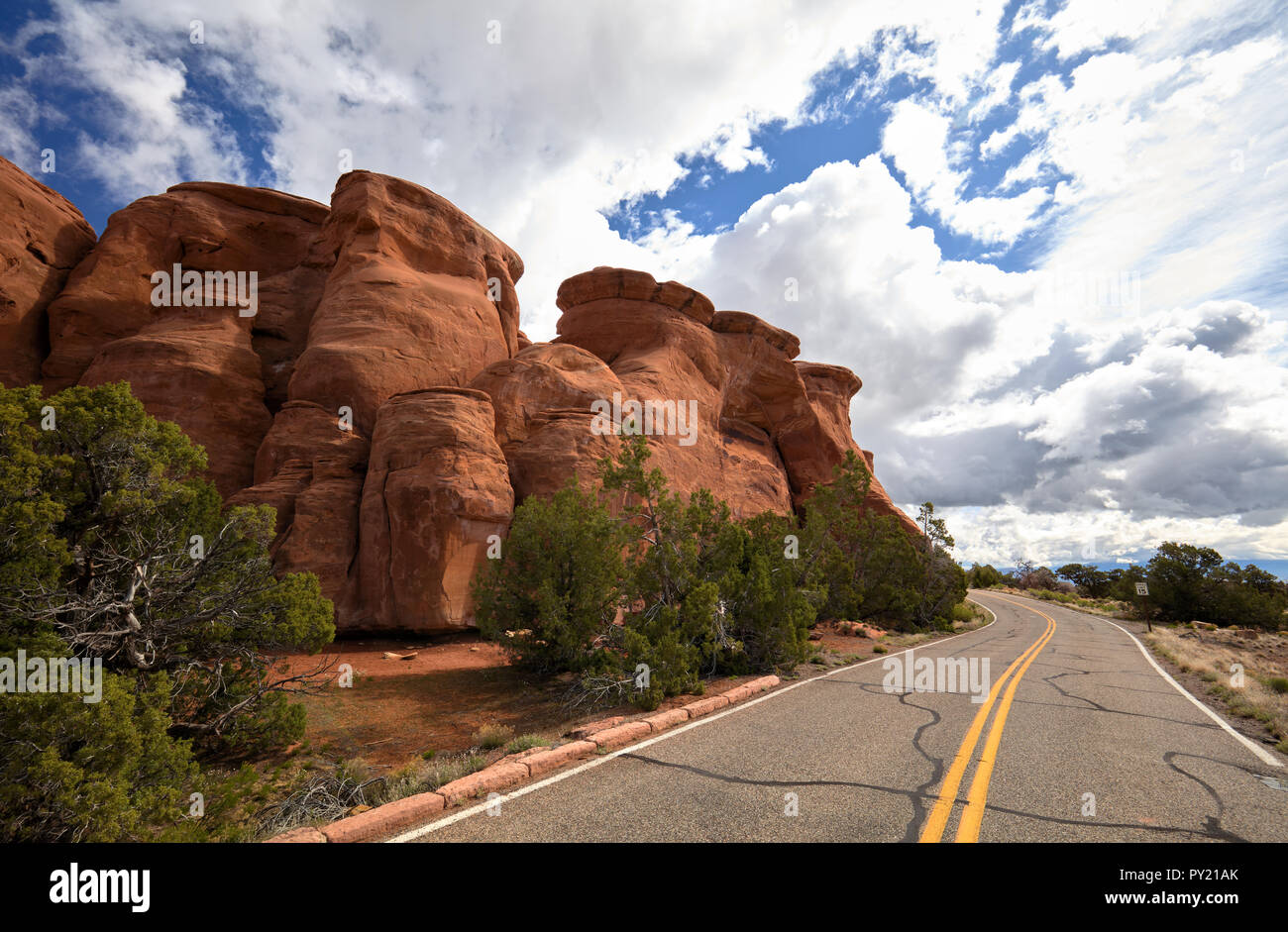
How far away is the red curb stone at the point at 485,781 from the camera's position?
16.4ft

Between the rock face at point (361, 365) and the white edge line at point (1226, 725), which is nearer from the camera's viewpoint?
the white edge line at point (1226, 725)

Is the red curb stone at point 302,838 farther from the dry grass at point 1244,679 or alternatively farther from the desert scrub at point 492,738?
the dry grass at point 1244,679

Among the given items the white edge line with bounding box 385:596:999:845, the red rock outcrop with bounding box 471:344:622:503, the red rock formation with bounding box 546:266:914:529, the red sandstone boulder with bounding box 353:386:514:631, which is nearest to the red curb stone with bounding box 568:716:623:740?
the white edge line with bounding box 385:596:999:845

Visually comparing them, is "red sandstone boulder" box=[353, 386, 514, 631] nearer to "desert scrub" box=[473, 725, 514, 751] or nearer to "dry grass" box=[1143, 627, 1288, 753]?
"desert scrub" box=[473, 725, 514, 751]

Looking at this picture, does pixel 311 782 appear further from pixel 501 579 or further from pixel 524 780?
pixel 501 579

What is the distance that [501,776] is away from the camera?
5391 mm

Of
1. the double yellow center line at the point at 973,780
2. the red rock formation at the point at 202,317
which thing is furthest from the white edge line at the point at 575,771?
the red rock formation at the point at 202,317

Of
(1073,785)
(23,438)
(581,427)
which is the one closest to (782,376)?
(581,427)

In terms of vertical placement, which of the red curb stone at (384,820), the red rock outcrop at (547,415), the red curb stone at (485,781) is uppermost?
the red rock outcrop at (547,415)

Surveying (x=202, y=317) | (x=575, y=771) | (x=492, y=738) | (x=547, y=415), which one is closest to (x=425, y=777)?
(x=575, y=771)

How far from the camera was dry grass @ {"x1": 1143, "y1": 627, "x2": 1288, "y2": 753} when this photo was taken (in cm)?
871

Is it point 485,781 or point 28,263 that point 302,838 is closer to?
point 485,781

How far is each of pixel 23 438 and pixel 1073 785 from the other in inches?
437

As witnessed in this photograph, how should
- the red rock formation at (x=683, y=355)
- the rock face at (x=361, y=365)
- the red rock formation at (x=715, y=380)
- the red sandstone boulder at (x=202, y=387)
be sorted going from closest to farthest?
the rock face at (x=361, y=365), the red sandstone boulder at (x=202, y=387), the red rock formation at (x=715, y=380), the red rock formation at (x=683, y=355)
